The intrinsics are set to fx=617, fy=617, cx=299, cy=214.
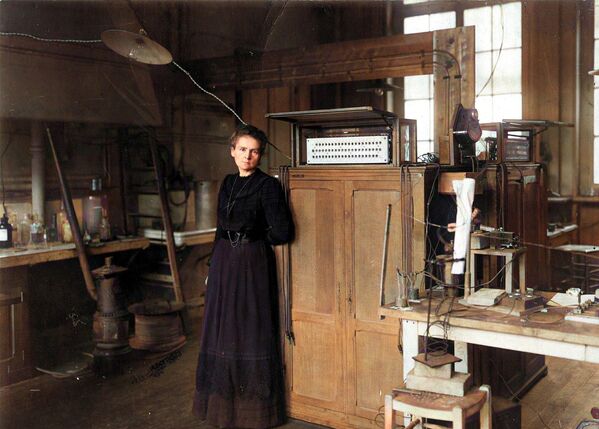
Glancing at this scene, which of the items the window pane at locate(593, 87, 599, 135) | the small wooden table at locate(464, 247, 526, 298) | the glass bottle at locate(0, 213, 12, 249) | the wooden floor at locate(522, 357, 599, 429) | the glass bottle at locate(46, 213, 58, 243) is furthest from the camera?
the window pane at locate(593, 87, 599, 135)

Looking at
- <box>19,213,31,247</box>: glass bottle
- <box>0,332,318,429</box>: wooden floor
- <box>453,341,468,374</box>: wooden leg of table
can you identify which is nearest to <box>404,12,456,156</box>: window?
Result: <box>0,332,318,429</box>: wooden floor

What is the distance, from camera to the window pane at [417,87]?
8.61 meters

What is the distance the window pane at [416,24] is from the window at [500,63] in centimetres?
81

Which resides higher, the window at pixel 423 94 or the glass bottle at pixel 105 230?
the window at pixel 423 94

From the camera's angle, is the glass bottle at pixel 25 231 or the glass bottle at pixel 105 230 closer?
the glass bottle at pixel 25 231

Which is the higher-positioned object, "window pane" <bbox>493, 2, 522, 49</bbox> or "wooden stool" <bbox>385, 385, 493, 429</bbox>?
"window pane" <bbox>493, 2, 522, 49</bbox>

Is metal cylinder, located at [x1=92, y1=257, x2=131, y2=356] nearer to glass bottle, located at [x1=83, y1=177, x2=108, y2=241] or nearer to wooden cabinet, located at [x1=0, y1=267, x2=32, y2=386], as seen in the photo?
wooden cabinet, located at [x1=0, y1=267, x2=32, y2=386]

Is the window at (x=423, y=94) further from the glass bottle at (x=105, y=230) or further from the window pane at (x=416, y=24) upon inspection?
the glass bottle at (x=105, y=230)

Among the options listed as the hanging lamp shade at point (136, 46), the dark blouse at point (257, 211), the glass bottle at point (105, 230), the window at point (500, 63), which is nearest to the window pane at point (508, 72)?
the window at point (500, 63)

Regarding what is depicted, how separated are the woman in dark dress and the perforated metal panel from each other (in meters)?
0.34

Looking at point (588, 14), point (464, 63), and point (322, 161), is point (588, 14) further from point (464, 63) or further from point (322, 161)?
point (322, 161)

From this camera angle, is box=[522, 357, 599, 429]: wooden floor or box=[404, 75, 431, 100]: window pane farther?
box=[404, 75, 431, 100]: window pane

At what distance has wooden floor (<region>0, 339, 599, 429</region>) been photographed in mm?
4199

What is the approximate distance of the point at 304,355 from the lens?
408 centimetres
